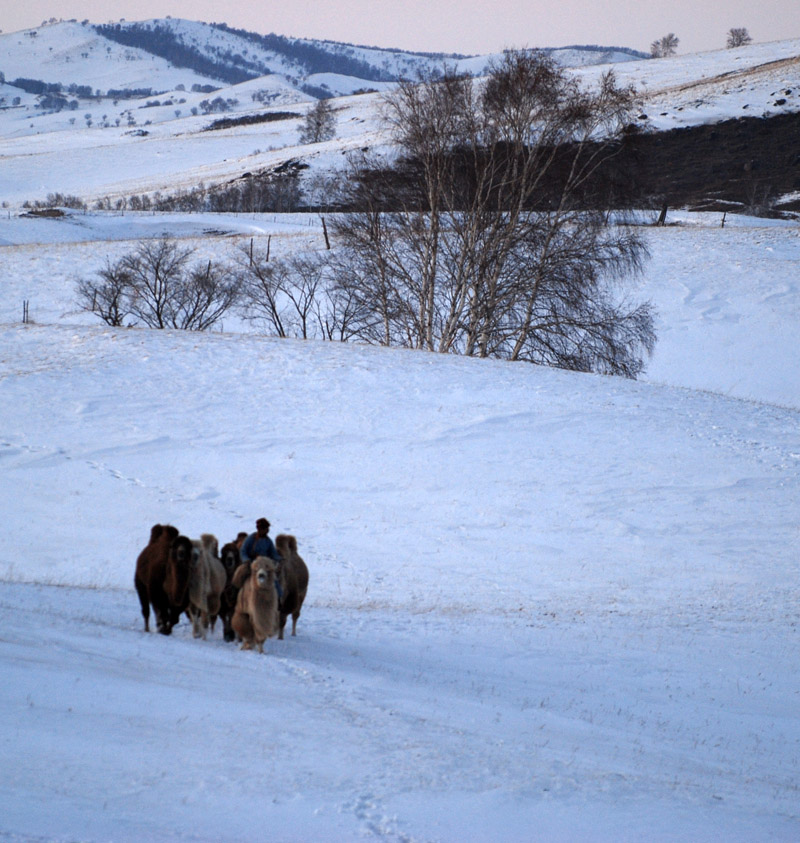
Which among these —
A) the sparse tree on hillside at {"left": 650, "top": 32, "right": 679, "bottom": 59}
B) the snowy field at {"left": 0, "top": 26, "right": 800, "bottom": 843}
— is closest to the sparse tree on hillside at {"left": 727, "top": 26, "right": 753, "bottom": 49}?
the sparse tree on hillside at {"left": 650, "top": 32, "right": 679, "bottom": 59}

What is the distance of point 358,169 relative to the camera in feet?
96.1

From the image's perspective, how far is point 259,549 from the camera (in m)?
7.97

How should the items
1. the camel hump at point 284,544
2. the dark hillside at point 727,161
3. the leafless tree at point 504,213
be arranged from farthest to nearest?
1. the dark hillside at point 727,161
2. the leafless tree at point 504,213
3. the camel hump at point 284,544

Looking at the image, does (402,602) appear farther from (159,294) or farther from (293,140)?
(293,140)

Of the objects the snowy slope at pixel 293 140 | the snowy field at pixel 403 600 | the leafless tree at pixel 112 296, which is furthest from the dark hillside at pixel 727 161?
the leafless tree at pixel 112 296

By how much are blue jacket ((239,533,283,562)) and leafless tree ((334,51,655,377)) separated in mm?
18685

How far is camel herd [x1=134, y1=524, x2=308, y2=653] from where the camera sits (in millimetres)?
7590

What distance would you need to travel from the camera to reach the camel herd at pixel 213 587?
24.9 ft

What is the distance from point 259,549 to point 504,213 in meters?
20.7

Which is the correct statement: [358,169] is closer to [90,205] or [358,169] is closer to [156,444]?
[156,444]

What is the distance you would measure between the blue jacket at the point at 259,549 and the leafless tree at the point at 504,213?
1868 cm

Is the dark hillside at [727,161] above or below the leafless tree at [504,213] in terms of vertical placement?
above

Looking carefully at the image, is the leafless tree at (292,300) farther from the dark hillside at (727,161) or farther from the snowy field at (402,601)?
the dark hillside at (727,161)

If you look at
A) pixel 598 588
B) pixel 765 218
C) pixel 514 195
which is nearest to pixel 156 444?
pixel 598 588
